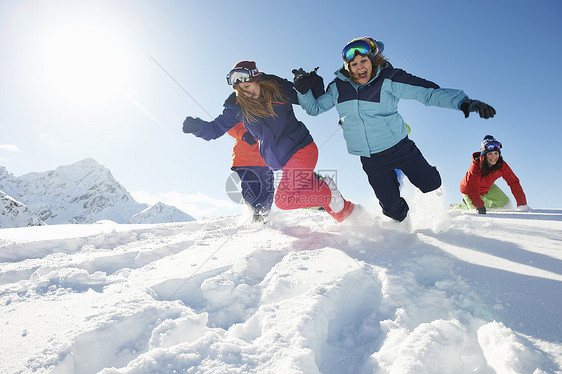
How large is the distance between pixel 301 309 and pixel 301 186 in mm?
2119

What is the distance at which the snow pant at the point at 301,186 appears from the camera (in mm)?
3348

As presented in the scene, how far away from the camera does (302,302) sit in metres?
1.46

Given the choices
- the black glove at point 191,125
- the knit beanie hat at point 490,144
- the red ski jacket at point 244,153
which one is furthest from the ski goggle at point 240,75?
the knit beanie hat at point 490,144

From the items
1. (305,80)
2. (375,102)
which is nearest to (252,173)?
(305,80)

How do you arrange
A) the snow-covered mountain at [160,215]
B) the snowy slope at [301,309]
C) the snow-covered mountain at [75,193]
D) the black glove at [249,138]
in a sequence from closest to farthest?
the snowy slope at [301,309] < the black glove at [249,138] < the snow-covered mountain at [160,215] < the snow-covered mountain at [75,193]

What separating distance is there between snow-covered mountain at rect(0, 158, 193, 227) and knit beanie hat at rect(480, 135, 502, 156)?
7034 inches

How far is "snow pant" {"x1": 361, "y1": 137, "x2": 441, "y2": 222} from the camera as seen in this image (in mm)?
3291

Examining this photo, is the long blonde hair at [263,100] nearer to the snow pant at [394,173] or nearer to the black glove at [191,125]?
the black glove at [191,125]

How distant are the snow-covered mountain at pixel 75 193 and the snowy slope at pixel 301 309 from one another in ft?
592

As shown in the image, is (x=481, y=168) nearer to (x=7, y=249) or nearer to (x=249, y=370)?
(x=249, y=370)

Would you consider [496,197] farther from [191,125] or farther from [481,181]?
[191,125]

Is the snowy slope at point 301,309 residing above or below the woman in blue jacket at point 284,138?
below

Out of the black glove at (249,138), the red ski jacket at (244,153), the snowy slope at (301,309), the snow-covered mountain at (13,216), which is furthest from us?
the snow-covered mountain at (13,216)

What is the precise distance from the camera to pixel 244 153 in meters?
4.80
